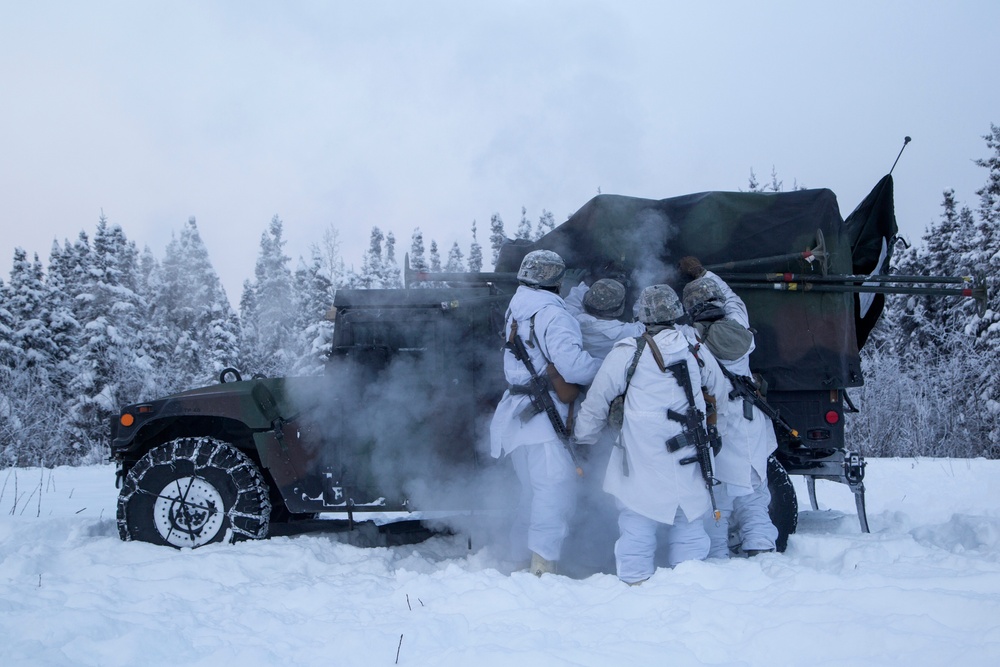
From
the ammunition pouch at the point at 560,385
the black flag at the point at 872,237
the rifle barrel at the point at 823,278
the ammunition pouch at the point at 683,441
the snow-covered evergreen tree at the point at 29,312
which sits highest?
the snow-covered evergreen tree at the point at 29,312

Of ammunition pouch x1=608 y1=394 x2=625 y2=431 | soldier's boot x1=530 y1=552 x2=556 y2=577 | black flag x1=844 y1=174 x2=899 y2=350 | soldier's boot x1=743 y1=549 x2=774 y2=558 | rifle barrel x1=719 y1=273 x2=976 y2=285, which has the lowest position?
soldier's boot x1=743 y1=549 x2=774 y2=558

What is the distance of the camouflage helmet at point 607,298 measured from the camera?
16.4 feet

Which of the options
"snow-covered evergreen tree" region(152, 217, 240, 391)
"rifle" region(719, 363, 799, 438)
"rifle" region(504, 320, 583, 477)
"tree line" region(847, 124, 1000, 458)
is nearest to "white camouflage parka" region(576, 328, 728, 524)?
"rifle" region(504, 320, 583, 477)

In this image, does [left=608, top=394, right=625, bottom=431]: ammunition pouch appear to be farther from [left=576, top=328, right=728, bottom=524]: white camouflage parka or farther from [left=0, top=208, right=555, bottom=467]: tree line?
[left=0, top=208, right=555, bottom=467]: tree line

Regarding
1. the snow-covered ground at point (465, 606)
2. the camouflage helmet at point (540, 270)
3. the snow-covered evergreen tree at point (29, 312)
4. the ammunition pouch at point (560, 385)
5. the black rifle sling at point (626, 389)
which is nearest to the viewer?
the snow-covered ground at point (465, 606)

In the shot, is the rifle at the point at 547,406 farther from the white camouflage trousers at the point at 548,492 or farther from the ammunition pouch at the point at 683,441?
the ammunition pouch at the point at 683,441

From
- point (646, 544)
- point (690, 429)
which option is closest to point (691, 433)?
point (690, 429)

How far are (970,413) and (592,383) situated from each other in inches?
806

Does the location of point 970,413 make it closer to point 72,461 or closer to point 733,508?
point 733,508

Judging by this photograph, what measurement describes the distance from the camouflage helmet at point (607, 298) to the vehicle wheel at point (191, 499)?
8.80 ft

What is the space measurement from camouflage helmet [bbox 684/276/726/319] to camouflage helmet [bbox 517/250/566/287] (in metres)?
0.94

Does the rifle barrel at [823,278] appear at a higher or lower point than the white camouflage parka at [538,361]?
higher

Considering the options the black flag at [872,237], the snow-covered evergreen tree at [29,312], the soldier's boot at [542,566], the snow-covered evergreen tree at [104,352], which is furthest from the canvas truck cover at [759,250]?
the snow-covered evergreen tree at [29,312]

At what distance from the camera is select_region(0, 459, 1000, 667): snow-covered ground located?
2.94 metres
